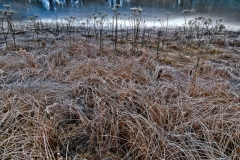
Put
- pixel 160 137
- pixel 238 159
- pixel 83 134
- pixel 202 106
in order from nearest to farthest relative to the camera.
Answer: pixel 238 159 < pixel 160 137 < pixel 83 134 < pixel 202 106

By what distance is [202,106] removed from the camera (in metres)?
1.77

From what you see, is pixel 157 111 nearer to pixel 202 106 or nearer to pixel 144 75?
pixel 202 106

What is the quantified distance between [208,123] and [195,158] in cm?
48

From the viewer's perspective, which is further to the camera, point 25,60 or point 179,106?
point 25,60

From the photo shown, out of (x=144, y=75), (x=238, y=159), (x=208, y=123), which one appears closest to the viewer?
(x=238, y=159)

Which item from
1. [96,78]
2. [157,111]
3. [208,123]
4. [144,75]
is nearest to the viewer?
[208,123]

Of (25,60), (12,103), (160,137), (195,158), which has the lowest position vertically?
(195,158)

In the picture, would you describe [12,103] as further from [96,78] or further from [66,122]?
[96,78]

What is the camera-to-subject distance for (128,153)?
1.21 m

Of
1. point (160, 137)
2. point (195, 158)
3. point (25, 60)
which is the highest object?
point (25, 60)

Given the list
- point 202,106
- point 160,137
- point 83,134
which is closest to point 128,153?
point 160,137

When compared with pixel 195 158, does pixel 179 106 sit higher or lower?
higher

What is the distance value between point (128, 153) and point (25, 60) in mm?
2922

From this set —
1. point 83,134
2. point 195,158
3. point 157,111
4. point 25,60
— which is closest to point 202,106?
point 157,111
